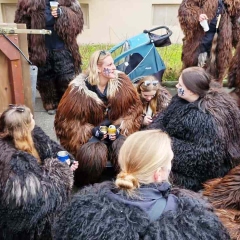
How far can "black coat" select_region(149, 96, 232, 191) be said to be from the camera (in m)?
3.13

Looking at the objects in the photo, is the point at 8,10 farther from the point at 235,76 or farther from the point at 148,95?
the point at 235,76

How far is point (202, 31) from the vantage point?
5305 millimetres

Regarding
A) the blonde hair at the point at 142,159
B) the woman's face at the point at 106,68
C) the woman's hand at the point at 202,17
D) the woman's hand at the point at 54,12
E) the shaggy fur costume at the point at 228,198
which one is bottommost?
the shaggy fur costume at the point at 228,198

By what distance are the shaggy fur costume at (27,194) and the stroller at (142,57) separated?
2.51m

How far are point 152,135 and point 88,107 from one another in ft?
6.30

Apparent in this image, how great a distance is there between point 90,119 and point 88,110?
5.2 inches

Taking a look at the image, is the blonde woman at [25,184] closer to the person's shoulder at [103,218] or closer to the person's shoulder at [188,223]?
the person's shoulder at [103,218]

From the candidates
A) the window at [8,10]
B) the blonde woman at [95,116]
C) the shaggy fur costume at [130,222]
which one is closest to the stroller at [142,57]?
the blonde woman at [95,116]

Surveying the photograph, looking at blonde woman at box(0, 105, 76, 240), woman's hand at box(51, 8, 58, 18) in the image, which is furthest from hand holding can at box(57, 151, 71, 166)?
woman's hand at box(51, 8, 58, 18)

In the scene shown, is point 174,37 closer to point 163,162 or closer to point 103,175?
point 103,175

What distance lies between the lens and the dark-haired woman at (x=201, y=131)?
10.3 feet

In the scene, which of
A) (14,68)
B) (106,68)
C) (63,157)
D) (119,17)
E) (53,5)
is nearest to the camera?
(63,157)

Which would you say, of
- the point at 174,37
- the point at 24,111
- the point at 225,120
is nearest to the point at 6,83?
the point at 24,111

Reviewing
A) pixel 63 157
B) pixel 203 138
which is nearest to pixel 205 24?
pixel 203 138
